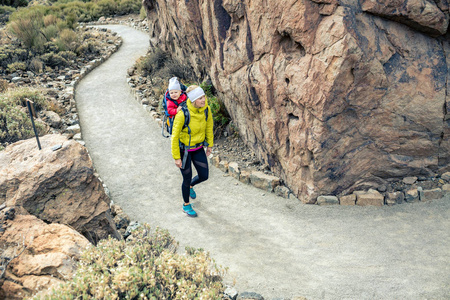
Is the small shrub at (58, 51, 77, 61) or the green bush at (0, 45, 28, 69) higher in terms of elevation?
the green bush at (0, 45, 28, 69)

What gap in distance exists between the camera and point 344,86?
5.39 m

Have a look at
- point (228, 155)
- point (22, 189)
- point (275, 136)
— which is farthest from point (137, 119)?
point (22, 189)

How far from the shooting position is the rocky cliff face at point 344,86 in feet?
17.3

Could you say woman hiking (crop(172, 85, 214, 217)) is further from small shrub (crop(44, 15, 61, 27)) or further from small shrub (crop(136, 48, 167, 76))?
small shrub (crop(44, 15, 61, 27))

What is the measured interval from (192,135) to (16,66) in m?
10.9

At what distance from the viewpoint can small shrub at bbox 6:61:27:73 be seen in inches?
514

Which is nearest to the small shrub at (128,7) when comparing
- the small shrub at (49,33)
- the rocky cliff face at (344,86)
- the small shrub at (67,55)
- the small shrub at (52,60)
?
the small shrub at (49,33)

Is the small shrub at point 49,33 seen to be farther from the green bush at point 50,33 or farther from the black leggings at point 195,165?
the black leggings at point 195,165

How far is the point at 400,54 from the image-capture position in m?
5.58

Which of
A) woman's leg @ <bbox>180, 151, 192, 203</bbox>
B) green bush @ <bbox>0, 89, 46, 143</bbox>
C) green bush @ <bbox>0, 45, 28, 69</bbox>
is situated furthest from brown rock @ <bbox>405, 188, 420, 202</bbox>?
green bush @ <bbox>0, 45, 28, 69</bbox>

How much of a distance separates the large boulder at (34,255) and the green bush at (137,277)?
0.92 feet

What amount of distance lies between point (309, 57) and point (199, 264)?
357 cm

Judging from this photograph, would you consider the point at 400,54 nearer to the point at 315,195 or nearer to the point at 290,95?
the point at 290,95

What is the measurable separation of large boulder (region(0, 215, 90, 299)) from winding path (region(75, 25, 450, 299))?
204 centimetres
